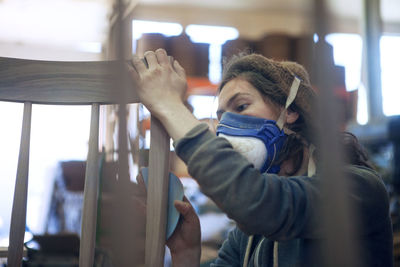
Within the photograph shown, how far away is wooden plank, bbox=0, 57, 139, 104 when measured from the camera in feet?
2.45

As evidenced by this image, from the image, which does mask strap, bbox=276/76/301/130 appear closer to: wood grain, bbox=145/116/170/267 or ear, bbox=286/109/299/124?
ear, bbox=286/109/299/124

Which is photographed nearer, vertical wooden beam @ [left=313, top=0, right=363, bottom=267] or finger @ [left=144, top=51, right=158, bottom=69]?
vertical wooden beam @ [left=313, top=0, right=363, bottom=267]

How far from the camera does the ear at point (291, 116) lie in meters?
0.85

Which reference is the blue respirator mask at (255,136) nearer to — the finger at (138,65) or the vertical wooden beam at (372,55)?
the finger at (138,65)

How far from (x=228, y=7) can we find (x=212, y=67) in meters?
1.59

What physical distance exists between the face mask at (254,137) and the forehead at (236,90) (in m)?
0.05

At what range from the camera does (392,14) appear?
15.1ft

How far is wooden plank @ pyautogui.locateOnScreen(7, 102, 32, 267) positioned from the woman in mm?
205

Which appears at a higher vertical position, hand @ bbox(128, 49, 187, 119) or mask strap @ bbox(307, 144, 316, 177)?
hand @ bbox(128, 49, 187, 119)

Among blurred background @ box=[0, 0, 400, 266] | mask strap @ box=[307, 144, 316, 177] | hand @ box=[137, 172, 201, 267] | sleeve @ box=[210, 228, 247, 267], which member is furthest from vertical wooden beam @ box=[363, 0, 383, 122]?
hand @ box=[137, 172, 201, 267]

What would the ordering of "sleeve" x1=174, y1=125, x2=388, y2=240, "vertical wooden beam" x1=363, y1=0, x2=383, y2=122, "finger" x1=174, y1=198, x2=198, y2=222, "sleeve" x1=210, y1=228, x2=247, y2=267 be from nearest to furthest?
"sleeve" x1=174, y1=125, x2=388, y2=240
"finger" x1=174, y1=198, x2=198, y2=222
"sleeve" x1=210, y1=228, x2=247, y2=267
"vertical wooden beam" x1=363, y1=0, x2=383, y2=122

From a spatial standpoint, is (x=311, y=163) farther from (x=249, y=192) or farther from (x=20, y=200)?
(x=20, y=200)

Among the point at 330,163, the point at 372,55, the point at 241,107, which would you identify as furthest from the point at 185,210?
the point at 372,55

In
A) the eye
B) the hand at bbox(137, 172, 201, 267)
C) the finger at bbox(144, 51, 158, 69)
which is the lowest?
the hand at bbox(137, 172, 201, 267)
